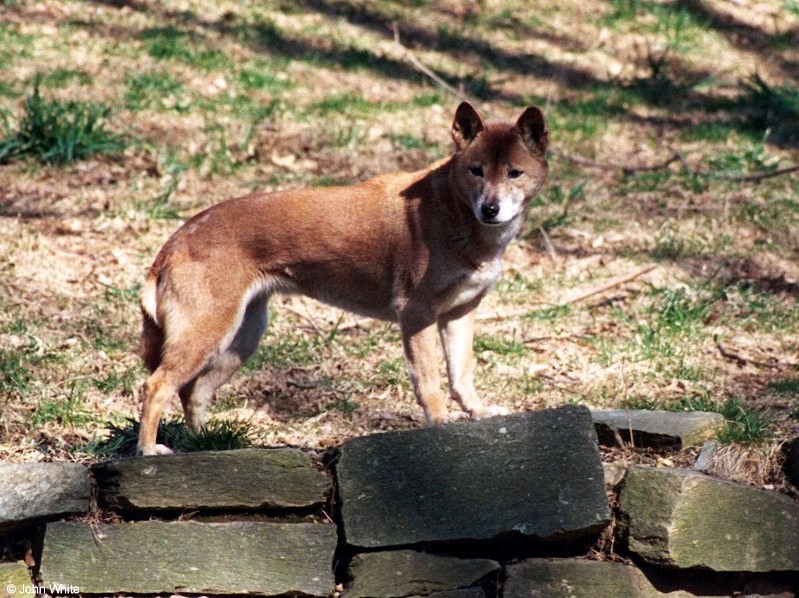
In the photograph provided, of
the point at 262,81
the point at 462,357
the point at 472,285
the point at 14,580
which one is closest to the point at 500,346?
the point at 462,357

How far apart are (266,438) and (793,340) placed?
3.30 metres

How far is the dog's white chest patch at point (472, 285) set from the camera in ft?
17.8

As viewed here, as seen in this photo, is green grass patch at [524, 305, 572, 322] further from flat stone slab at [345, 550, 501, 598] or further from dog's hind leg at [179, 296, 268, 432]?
flat stone slab at [345, 550, 501, 598]

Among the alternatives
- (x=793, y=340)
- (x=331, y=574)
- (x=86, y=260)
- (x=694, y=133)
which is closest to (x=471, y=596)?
(x=331, y=574)

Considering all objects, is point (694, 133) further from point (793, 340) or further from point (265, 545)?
point (265, 545)

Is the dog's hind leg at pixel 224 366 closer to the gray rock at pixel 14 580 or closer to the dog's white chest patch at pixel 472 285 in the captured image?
the dog's white chest patch at pixel 472 285

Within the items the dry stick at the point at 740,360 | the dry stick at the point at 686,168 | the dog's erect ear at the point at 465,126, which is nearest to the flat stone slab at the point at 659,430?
the dog's erect ear at the point at 465,126

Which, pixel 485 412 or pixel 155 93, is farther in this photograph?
pixel 155 93

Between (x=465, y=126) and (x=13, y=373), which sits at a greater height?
(x=465, y=126)

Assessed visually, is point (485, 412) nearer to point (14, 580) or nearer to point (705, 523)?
point (705, 523)

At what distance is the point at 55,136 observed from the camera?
8.50 m

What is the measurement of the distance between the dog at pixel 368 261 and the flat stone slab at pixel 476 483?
2.46 ft

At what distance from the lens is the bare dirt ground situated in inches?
247

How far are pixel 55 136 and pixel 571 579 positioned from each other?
5622 mm
